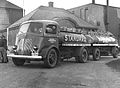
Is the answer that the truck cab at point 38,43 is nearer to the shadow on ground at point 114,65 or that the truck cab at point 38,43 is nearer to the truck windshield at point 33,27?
the truck windshield at point 33,27

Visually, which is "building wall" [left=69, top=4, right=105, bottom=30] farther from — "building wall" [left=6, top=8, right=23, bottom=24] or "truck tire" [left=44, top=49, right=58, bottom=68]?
"truck tire" [left=44, top=49, right=58, bottom=68]

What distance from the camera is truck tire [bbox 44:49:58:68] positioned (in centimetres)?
1095

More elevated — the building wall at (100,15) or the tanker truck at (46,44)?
the building wall at (100,15)

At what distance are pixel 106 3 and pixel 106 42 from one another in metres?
24.7

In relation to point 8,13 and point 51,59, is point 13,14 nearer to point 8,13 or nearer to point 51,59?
point 8,13

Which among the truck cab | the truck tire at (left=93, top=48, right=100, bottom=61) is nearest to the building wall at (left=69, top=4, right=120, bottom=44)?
the truck tire at (left=93, top=48, right=100, bottom=61)

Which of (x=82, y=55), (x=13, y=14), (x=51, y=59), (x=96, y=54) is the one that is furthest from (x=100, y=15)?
(x=51, y=59)

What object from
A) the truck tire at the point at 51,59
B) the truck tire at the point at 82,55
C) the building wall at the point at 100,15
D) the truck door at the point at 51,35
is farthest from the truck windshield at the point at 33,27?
the building wall at the point at 100,15

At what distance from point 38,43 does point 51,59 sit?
3.57 feet

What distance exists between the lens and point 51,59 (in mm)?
11367

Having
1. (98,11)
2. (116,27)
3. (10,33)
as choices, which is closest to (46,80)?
(10,33)

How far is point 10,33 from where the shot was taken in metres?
34.8

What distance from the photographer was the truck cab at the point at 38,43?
10.9 metres

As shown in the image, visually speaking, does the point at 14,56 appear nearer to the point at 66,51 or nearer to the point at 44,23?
the point at 44,23
